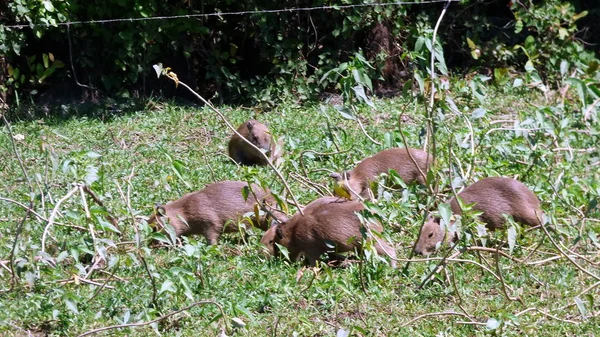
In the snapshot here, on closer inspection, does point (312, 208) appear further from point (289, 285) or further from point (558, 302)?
point (558, 302)

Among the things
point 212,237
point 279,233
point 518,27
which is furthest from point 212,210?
point 518,27

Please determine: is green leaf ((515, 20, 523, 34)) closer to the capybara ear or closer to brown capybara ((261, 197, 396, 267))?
brown capybara ((261, 197, 396, 267))

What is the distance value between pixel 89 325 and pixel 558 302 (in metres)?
2.55

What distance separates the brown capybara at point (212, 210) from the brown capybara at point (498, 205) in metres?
1.14

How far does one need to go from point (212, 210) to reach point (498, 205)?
195 centimetres

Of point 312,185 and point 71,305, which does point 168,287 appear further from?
point 312,185

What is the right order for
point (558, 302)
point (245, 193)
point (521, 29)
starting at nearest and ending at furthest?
1. point (558, 302)
2. point (245, 193)
3. point (521, 29)

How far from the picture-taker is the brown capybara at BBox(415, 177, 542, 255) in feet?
20.3

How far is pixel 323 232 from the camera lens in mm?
5781

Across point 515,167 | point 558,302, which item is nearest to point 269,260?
point 558,302

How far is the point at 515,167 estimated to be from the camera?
24.0 ft

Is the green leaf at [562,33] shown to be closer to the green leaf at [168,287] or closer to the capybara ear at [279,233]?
the capybara ear at [279,233]

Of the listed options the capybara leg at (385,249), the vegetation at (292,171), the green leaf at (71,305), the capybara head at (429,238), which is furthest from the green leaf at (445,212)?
the green leaf at (71,305)

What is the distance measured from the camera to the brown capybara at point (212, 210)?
6.42 m
